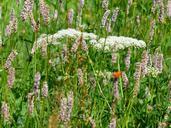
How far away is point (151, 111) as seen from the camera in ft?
11.4

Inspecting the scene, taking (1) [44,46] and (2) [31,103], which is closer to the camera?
(2) [31,103]

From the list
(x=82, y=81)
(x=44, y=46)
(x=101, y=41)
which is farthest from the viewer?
(x=101, y=41)

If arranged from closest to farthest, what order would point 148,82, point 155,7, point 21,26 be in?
point 148,82
point 155,7
point 21,26

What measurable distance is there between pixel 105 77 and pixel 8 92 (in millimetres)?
580

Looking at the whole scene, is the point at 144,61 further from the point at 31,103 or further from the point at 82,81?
the point at 31,103

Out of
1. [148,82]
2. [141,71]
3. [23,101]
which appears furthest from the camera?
[148,82]

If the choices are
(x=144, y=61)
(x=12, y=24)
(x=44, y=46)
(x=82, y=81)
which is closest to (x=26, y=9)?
(x=44, y=46)

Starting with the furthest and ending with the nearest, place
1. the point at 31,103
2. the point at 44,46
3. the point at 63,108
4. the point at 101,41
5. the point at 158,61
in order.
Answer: the point at 101,41 < the point at 158,61 < the point at 44,46 < the point at 31,103 < the point at 63,108

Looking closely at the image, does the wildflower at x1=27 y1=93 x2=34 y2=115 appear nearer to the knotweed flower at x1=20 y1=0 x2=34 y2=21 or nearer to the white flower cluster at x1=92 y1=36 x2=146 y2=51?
the knotweed flower at x1=20 y1=0 x2=34 y2=21

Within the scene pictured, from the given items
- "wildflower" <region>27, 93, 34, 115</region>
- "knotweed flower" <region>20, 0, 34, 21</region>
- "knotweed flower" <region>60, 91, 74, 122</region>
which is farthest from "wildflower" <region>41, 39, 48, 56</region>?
"knotweed flower" <region>60, 91, 74, 122</region>

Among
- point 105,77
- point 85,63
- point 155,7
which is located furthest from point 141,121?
point 155,7

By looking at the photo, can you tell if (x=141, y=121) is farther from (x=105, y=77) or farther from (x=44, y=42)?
(x=44, y=42)

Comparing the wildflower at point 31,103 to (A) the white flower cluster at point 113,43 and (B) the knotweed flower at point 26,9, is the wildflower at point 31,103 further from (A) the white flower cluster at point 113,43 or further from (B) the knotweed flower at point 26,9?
(A) the white flower cluster at point 113,43

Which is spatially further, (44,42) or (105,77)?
(105,77)
